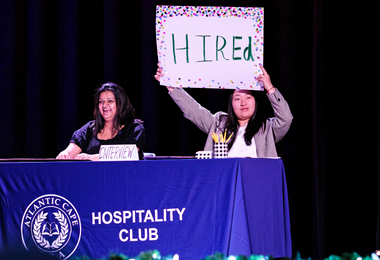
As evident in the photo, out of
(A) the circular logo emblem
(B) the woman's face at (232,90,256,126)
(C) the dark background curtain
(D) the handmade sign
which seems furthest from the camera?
(C) the dark background curtain

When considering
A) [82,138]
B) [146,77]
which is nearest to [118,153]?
[82,138]

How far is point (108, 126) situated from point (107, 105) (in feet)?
0.50

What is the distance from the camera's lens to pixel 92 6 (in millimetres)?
3219

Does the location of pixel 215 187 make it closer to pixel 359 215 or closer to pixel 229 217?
pixel 229 217

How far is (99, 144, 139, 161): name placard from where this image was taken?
6.26 feet

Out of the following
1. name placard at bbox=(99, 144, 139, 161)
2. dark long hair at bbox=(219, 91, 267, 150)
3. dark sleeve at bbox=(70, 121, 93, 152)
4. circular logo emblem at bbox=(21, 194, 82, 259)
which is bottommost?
circular logo emblem at bbox=(21, 194, 82, 259)

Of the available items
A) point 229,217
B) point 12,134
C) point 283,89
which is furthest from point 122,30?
point 229,217

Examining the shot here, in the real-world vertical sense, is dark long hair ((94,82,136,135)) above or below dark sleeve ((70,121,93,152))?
above

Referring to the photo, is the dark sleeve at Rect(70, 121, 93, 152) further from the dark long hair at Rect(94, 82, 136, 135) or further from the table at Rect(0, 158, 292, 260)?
the table at Rect(0, 158, 292, 260)

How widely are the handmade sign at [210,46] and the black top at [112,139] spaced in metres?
0.45

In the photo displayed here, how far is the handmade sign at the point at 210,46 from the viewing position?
250 cm

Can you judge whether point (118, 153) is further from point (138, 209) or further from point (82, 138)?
point (82, 138)

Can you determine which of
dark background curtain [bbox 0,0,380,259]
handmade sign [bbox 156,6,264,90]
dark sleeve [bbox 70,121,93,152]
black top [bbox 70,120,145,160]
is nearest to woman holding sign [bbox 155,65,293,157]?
handmade sign [bbox 156,6,264,90]

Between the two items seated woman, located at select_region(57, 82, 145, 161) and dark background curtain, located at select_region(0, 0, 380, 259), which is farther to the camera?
dark background curtain, located at select_region(0, 0, 380, 259)
